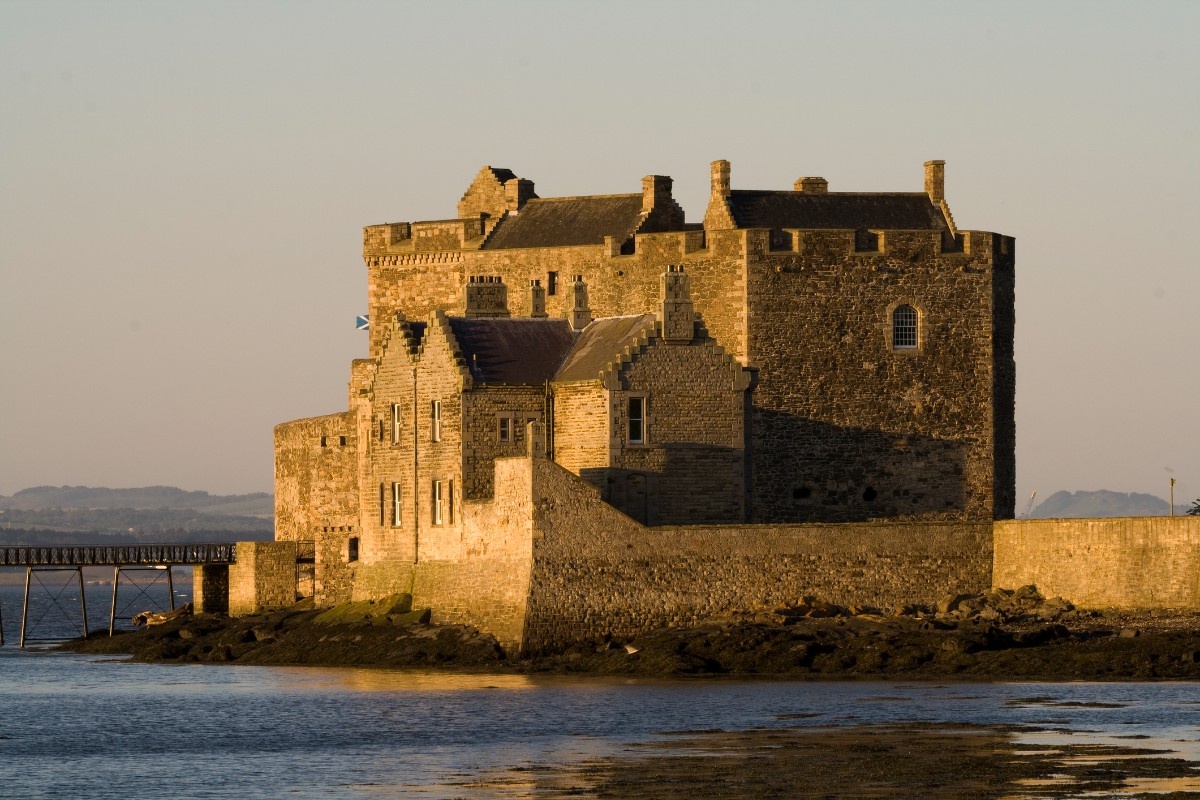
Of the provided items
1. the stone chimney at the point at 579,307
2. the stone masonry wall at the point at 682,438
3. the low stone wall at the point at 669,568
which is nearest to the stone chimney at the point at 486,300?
the stone chimney at the point at 579,307

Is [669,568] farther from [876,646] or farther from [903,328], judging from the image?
[903,328]

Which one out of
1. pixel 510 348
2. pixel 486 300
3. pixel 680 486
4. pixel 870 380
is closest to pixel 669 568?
pixel 680 486

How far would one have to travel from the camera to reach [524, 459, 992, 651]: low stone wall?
49562mm

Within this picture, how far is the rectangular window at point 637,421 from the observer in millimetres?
52250

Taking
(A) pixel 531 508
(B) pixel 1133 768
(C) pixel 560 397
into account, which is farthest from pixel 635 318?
(B) pixel 1133 768

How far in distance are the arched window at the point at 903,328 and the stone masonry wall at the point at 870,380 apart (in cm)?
17

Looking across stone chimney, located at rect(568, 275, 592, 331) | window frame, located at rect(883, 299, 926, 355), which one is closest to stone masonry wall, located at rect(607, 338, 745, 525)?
stone chimney, located at rect(568, 275, 592, 331)

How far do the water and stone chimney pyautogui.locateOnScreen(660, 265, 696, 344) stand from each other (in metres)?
8.27

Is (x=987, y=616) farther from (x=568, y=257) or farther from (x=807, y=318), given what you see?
(x=568, y=257)

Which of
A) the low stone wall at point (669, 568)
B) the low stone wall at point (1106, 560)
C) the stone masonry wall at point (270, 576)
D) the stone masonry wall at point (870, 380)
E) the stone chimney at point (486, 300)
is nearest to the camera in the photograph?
the low stone wall at point (1106, 560)

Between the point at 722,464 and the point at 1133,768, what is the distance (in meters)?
20.2

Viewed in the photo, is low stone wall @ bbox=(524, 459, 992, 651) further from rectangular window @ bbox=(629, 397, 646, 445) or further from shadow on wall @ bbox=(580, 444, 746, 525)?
rectangular window @ bbox=(629, 397, 646, 445)

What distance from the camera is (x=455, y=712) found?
145 ft

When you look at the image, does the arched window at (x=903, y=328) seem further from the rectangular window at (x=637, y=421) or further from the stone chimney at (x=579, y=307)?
the rectangular window at (x=637, y=421)
